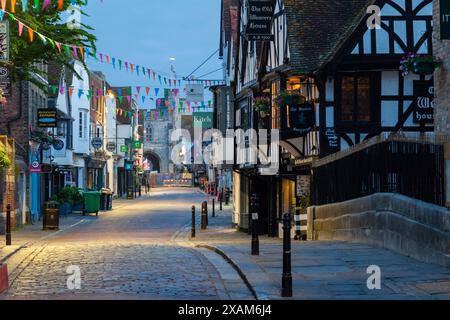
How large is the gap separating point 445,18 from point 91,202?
30.8 m

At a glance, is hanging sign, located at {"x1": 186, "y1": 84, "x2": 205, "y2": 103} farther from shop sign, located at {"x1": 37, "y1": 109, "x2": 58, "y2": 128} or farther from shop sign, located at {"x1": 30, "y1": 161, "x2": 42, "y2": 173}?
shop sign, located at {"x1": 30, "y1": 161, "x2": 42, "y2": 173}

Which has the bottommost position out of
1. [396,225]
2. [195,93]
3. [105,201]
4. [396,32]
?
[105,201]

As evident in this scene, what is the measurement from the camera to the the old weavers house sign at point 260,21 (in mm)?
26539

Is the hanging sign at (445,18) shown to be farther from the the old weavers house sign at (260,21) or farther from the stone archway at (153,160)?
the stone archway at (153,160)

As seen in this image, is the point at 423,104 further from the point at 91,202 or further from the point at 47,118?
the point at 91,202

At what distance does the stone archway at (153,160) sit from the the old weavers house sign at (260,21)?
110 m

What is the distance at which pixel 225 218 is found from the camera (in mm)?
39875

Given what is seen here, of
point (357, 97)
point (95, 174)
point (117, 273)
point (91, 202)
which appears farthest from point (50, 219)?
point (95, 174)

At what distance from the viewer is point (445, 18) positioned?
39.1ft

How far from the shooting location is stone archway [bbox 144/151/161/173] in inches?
5394

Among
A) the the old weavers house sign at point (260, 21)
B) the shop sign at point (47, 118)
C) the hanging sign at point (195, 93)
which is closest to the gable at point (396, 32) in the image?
the the old weavers house sign at point (260, 21)
